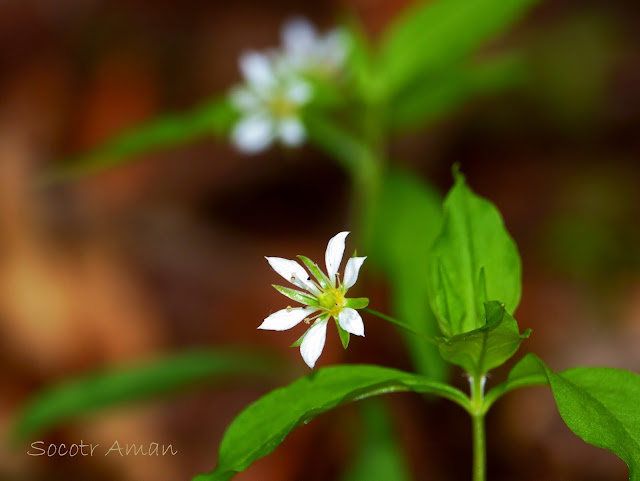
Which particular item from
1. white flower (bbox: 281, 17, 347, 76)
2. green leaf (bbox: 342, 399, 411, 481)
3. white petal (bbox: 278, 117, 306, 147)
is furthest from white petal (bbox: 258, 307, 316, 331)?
white flower (bbox: 281, 17, 347, 76)

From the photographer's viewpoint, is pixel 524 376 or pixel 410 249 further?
pixel 410 249

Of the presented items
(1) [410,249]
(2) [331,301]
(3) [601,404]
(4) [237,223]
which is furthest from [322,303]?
(4) [237,223]

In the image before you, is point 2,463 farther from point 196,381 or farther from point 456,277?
point 456,277

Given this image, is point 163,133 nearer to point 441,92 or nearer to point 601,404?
point 441,92

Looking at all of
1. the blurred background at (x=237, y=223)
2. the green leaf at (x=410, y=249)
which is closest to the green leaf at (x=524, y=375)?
the green leaf at (x=410, y=249)

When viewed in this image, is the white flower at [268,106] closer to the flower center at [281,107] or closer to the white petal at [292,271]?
the flower center at [281,107]

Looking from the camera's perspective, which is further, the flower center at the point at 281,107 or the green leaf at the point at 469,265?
the flower center at the point at 281,107

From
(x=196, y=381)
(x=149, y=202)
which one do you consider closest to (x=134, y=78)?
(x=149, y=202)
